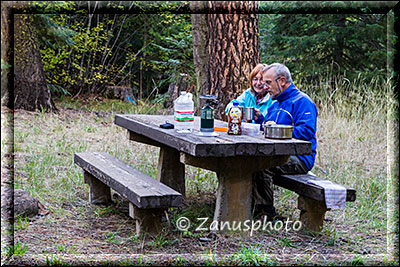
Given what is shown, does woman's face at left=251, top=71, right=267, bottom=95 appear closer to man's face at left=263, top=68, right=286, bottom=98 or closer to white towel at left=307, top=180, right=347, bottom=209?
man's face at left=263, top=68, right=286, bottom=98

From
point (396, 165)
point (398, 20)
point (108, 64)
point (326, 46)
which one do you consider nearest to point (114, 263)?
point (396, 165)

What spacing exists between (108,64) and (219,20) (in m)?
7.04

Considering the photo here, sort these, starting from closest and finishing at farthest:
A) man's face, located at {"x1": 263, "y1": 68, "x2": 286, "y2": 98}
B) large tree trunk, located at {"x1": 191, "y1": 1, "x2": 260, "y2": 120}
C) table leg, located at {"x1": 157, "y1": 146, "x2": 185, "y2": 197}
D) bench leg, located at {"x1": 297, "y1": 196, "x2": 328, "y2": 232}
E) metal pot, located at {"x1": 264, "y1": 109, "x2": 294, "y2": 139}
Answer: metal pot, located at {"x1": 264, "y1": 109, "x2": 294, "y2": 139}, bench leg, located at {"x1": 297, "y1": 196, "x2": 328, "y2": 232}, man's face, located at {"x1": 263, "y1": 68, "x2": 286, "y2": 98}, table leg, located at {"x1": 157, "y1": 146, "x2": 185, "y2": 197}, large tree trunk, located at {"x1": 191, "y1": 1, "x2": 260, "y2": 120}

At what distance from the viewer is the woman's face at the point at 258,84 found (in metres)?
4.17

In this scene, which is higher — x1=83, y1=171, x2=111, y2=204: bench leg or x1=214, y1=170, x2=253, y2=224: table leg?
x1=214, y1=170, x2=253, y2=224: table leg

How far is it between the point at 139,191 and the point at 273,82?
1.50 m

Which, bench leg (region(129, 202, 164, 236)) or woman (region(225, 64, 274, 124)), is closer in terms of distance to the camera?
bench leg (region(129, 202, 164, 236))

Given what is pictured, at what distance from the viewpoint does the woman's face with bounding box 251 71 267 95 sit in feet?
13.7

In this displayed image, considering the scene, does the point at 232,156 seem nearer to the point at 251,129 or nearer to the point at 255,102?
the point at 251,129

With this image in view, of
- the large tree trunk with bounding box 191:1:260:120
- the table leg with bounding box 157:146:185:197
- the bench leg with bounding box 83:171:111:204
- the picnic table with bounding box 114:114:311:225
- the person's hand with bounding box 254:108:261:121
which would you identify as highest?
the large tree trunk with bounding box 191:1:260:120

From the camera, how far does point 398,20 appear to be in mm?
7402

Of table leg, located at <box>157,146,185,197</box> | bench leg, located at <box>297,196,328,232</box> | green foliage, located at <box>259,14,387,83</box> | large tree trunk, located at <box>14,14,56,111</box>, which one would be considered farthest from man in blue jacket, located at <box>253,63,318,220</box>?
large tree trunk, located at <box>14,14,56,111</box>

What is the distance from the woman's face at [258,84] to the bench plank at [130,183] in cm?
124

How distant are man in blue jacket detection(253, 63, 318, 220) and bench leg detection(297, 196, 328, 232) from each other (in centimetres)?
30
